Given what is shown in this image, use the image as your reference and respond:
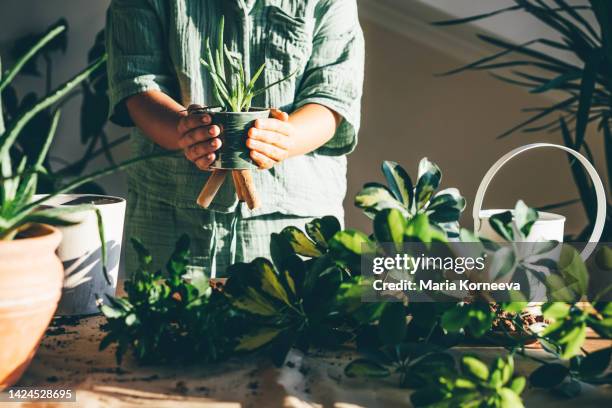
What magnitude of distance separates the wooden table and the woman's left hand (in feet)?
1.07

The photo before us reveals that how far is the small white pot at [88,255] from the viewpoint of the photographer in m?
0.81

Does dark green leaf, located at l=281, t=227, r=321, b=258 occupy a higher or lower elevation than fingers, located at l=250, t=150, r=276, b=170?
lower

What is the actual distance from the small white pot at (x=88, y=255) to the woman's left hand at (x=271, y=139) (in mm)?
208

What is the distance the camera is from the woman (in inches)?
56.5

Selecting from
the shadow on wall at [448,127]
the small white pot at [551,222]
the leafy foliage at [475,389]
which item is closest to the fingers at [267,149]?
the small white pot at [551,222]

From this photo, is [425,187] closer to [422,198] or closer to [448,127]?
[422,198]

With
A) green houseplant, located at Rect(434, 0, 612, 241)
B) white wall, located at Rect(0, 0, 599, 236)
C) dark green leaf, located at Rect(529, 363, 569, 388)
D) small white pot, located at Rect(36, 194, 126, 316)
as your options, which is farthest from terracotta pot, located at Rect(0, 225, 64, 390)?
white wall, located at Rect(0, 0, 599, 236)

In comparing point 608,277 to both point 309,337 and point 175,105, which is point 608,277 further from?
point 175,105

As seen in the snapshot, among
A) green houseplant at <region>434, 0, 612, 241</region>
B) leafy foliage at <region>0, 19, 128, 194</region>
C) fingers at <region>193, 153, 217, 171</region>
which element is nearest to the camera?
fingers at <region>193, 153, 217, 171</region>

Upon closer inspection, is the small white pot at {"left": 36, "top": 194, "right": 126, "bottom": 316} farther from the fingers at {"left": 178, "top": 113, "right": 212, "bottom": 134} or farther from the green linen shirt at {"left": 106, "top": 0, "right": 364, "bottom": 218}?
the green linen shirt at {"left": 106, "top": 0, "right": 364, "bottom": 218}

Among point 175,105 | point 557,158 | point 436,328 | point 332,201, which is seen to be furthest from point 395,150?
point 436,328

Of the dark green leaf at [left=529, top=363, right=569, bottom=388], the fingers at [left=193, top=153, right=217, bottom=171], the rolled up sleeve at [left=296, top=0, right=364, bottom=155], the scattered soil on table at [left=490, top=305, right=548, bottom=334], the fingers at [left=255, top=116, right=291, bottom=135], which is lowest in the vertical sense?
the dark green leaf at [left=529, top=363, right=569, bottom=388]

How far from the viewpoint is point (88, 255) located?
83cm

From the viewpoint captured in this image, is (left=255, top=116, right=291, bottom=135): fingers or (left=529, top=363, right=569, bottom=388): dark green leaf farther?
(left=255, top=116, right=291, bottom=135): fingers
